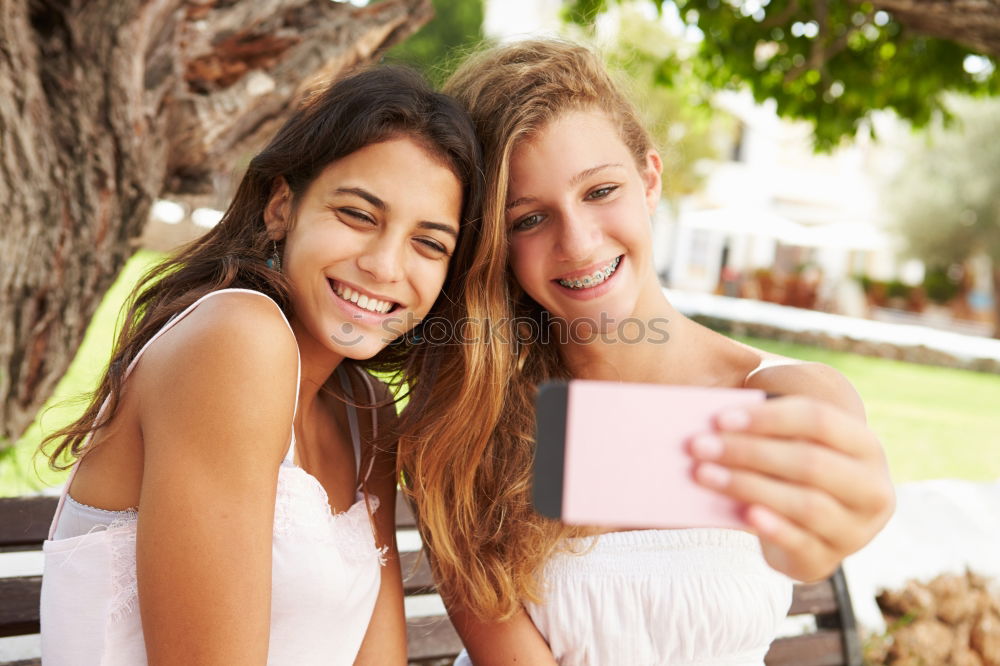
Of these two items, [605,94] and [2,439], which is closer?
[605,94]

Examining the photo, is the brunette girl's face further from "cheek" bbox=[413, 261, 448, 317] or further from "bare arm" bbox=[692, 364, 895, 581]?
"bare arm" bbox=[692, 364, 895, 581]

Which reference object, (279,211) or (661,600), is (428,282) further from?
(661,600)

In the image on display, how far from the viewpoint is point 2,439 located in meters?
3.75

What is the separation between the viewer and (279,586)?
2.06m

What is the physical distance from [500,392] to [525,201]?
526 millimetres

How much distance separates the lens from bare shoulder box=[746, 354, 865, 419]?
2082 millimetres

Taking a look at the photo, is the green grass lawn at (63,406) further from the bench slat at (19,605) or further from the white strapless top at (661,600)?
the white strapless top at (661,600)

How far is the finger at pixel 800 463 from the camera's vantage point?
114 centimetres

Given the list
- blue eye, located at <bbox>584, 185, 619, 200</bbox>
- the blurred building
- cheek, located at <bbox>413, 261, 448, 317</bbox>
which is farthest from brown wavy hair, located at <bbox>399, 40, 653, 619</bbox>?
the blurred building

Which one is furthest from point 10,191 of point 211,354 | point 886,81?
point 886,81

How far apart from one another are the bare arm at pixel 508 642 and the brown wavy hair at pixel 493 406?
0.04 meters

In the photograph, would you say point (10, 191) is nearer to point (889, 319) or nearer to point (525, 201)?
point (525, 201)

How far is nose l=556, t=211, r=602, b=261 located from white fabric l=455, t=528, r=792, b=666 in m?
0.75

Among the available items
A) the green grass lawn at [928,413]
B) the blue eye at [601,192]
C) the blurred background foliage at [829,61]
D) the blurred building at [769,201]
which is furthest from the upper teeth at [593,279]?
the blurred building at [769,201]
